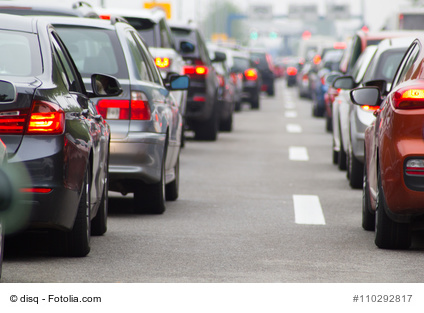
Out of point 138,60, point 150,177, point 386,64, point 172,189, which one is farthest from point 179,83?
point 386,64

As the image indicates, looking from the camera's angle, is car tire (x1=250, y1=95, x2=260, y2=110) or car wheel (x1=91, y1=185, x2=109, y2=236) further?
car tire (x1=250, y1=95, x2=260, y2=110)

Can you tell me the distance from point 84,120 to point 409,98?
2.00 m

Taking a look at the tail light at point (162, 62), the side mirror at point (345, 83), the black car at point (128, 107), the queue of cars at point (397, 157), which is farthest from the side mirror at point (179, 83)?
the tail light at point (162, 62)

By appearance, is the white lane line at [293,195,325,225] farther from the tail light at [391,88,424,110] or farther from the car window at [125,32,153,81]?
the tail light at [391,88,424,110]

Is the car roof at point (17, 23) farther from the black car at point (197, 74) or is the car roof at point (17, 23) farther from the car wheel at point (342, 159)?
the black car at point (197, 74)

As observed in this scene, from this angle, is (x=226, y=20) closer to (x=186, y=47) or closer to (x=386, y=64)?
(x=186, y=47)

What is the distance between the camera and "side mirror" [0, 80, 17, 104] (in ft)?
22.9

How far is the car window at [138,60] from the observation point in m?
10.1

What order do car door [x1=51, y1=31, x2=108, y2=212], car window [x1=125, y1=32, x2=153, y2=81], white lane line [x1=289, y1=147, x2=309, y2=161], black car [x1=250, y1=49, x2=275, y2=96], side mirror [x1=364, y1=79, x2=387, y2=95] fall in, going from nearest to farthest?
car door [x1=51, y1=31, x2=108, y2=212], side mirror [x1=364, y1=79, x2=387, y2=95], car window [x1=125, y1=32, x2=153, y2=81], white lane line [x1=289, y1=147, x2=309, y2=161], black car [x1=250, y1=49, x2=275, y2=96]

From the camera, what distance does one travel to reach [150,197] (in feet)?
34.1

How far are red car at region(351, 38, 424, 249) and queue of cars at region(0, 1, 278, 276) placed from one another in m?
1.84

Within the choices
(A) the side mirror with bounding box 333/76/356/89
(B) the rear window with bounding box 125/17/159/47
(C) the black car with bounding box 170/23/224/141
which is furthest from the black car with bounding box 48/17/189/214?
(C) the black car with bounding box 170/23/224/141

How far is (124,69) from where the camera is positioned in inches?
392

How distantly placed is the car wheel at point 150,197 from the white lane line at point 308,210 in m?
1.14
